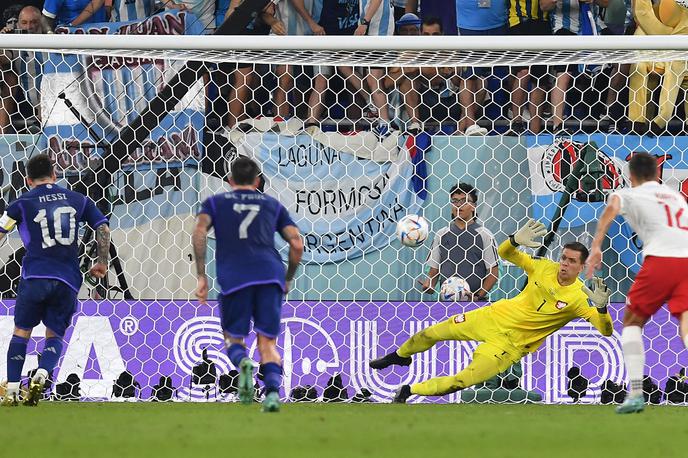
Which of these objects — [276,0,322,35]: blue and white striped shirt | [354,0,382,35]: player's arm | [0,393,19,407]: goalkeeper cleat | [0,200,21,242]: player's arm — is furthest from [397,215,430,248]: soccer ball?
[276,0,322,35]: blue and white striped shirt

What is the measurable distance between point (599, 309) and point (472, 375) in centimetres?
113

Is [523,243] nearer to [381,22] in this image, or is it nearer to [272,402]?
[272,402]

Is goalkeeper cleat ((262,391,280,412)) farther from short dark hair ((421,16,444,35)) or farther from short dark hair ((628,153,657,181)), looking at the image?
short dark hair ((421,16,444,35))

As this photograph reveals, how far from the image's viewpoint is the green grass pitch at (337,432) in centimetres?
569

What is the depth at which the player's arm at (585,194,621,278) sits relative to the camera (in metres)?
7.69

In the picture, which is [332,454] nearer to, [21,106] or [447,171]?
[447,171]

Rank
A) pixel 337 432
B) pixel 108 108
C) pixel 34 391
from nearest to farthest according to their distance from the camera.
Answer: pixel 337 432
pixel 34 391
pixel 108 108

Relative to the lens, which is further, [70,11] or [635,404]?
[70,11]

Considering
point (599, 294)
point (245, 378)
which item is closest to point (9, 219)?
point (245, 378)

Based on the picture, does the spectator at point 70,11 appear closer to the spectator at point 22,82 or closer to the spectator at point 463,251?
the spectator at point 22,82

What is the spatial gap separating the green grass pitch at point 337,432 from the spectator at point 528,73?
3.67m

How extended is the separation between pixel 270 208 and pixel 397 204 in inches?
142

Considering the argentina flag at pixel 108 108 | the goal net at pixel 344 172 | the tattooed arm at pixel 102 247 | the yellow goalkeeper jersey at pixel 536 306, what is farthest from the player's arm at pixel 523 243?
the argentina flag at pixel 108 108

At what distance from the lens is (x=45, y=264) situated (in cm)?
911
